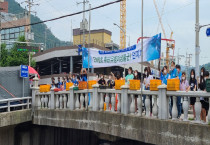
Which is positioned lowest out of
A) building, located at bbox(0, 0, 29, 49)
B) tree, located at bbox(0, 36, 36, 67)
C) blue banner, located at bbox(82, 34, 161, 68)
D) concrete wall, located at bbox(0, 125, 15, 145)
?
concrete wall, located at bbox(0, 125, 15, 145)

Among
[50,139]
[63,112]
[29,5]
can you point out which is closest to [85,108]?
[63,112]

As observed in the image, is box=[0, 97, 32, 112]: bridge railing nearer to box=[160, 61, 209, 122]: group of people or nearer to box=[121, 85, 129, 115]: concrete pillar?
box=[121, 85, 129, 115]: concrete pillar

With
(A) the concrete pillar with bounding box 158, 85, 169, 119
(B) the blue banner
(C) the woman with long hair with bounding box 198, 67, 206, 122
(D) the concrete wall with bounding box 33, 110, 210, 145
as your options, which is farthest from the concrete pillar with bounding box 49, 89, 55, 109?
(C) the woman with long hair with bounding box 198, 67, 206, 122

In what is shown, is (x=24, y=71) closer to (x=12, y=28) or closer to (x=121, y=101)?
(x=121, y=101)

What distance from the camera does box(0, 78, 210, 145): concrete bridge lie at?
610 cm

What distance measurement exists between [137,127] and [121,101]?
1.09 meters

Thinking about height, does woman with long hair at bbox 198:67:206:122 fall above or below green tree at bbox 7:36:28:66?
below

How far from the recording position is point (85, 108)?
31.7 ft

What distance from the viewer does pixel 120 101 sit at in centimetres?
819

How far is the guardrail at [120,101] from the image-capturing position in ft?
21.4

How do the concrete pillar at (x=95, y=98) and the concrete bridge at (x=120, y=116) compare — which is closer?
the concrete bridge at (x=120, y=116)

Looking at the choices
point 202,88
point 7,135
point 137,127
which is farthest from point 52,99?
point 202,88

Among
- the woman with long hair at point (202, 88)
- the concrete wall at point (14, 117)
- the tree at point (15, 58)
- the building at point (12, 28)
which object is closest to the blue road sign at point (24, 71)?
the concrete wall at point (14, 117)

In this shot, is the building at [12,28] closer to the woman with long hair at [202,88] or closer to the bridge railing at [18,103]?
the bridge railing at [18,103]
